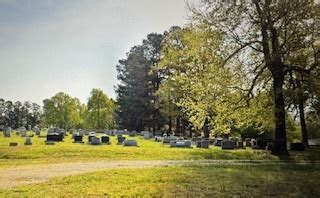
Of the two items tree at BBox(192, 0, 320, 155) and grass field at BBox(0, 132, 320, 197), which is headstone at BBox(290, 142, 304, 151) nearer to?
tree at BBox(192, 0, 320, 155)

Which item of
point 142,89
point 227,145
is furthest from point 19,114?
point 227,145

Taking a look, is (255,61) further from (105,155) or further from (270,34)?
(105,155)

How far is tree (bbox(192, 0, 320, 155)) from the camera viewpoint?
2388 centimetres

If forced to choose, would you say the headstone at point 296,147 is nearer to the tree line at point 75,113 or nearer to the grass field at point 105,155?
the grass field at point 105,155

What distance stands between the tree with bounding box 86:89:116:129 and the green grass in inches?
2602

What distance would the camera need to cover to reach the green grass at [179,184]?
→ 37.6 ft

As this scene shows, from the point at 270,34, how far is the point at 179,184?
15.4 m

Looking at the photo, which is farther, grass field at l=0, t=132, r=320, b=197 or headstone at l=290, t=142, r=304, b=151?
headstone at l=290, t=142, r=304, b=151

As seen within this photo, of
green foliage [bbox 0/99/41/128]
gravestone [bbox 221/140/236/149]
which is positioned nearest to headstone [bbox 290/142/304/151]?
gravestone [bbox 221/140/236/149]

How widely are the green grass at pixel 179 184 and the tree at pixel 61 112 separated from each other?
249 feet

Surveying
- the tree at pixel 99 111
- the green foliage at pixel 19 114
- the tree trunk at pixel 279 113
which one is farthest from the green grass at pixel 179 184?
the green foliage at pixel 19 114

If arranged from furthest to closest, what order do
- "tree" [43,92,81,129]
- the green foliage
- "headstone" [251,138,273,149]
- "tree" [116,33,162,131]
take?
the green foliage
"tree" [43,92,81,129]
"tree" [116,33,162,131]
"headstone" [251,138,273,149]

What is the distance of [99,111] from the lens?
8238 centimetres

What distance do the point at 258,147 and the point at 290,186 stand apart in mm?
18944
